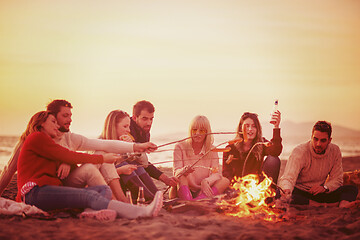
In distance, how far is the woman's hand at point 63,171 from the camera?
4.59 m

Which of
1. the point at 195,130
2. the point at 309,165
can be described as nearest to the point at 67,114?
the point at 195,130

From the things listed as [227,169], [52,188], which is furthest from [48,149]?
[227,169]

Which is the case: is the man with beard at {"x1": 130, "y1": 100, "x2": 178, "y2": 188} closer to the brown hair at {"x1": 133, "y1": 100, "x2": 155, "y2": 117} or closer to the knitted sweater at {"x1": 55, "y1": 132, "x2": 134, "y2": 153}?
the brown hair at {"x1": 133, "y1": 100, "x2": 155, "y2": 117}

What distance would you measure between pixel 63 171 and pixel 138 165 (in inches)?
50.3

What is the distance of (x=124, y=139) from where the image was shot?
18.3 feet

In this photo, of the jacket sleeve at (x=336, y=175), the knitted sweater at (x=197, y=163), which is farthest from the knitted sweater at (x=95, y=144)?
the jacket sleeve at (x=336, y=175)

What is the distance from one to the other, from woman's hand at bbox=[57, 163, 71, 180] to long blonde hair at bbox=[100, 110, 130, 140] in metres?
1.05

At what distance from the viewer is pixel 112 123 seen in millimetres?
5598

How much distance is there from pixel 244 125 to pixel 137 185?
5.46 feet

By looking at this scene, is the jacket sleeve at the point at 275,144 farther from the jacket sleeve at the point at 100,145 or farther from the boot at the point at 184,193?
the jacket sleeve at the point at 100,145

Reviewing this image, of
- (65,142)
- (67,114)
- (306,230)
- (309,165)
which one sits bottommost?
(306,230)

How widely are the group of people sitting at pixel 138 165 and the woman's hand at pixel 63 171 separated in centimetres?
1

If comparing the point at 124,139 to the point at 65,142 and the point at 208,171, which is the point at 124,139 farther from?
the point at 208,171

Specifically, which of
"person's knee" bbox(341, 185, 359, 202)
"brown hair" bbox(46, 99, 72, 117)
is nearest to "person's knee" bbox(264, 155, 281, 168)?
"person's knee" bbox(341, 185, 359, 202)
